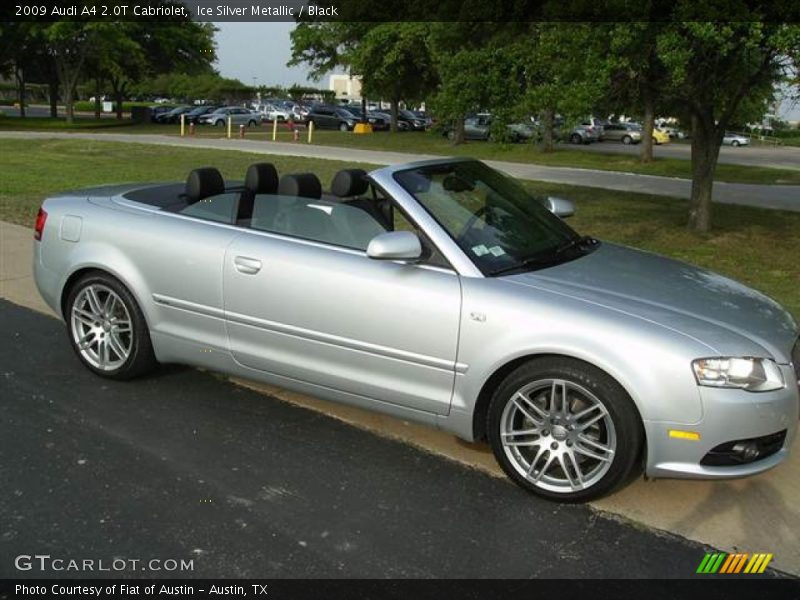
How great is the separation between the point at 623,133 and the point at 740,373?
4962cm

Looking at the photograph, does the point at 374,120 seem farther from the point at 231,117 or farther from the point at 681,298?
the point at 681,298

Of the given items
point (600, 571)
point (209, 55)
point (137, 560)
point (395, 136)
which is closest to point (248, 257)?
point (137, 560)

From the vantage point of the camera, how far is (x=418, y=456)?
3881 mm

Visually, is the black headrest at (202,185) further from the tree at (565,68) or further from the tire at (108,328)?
the tree at (565,68)

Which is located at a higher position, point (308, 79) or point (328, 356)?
point (308, 79)

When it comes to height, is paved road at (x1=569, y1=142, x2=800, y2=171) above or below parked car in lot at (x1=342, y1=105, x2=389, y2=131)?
below

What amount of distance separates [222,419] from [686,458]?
2.35 metres

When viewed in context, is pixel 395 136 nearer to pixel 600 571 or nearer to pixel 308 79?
pixel 308 79

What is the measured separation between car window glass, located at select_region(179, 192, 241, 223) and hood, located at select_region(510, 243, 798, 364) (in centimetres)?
171

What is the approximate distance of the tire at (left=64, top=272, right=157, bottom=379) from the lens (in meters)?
4.54

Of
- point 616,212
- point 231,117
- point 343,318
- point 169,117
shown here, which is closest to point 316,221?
point 343,318

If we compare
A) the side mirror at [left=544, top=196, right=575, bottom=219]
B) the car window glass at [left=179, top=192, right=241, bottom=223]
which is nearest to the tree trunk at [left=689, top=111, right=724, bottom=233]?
the side mirror at [left=544, top=196, right=575, bottom=219]

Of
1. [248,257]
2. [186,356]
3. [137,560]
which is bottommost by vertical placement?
[137,560]

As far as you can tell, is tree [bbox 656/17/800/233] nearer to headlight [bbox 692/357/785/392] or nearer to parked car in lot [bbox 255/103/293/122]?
headlight [bbox 692/357/785/392]
